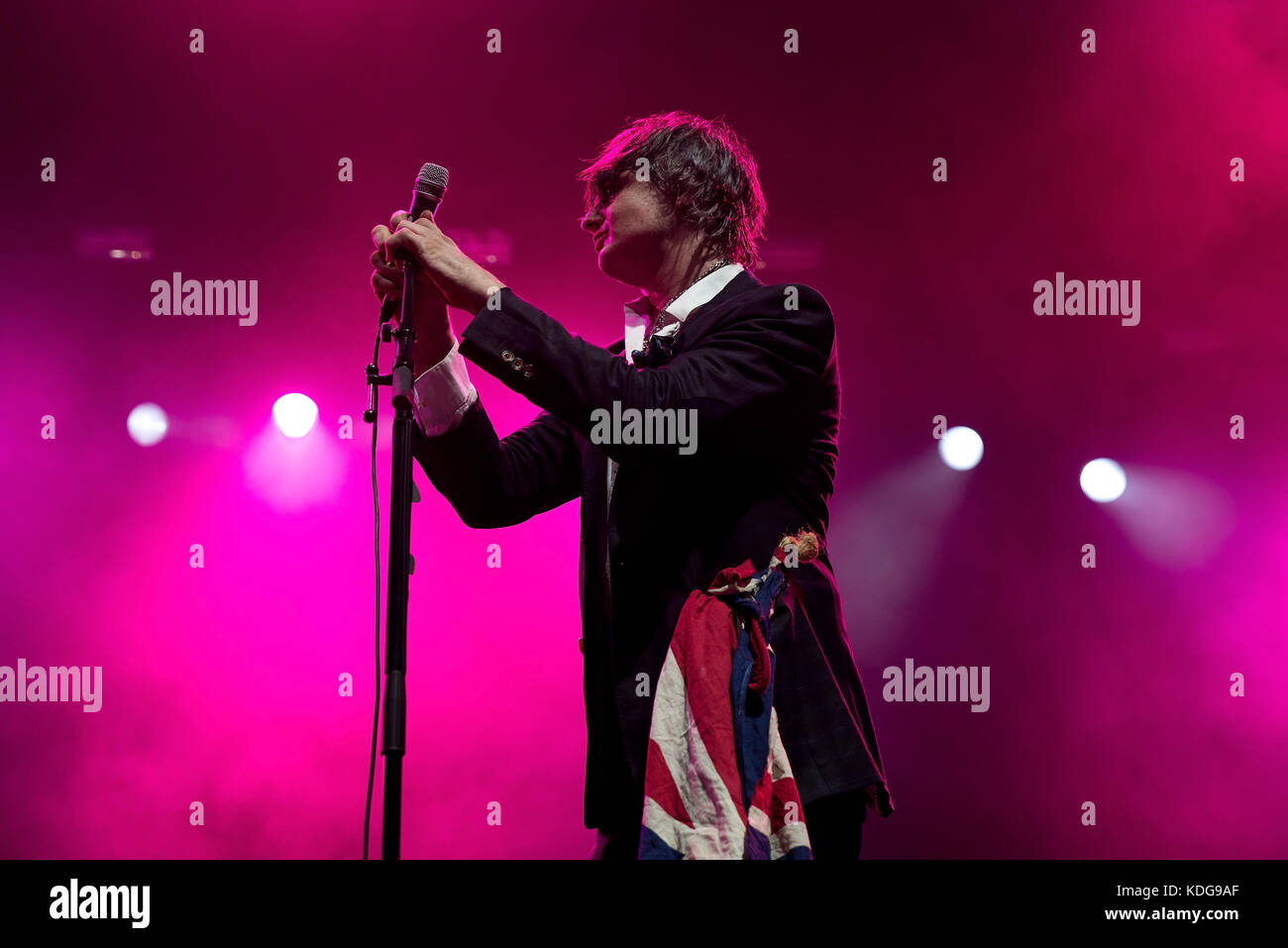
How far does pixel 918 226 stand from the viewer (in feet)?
12.8

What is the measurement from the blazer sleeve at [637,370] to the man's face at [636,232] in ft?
1.18

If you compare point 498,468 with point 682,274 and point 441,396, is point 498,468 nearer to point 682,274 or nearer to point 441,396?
point 441,396

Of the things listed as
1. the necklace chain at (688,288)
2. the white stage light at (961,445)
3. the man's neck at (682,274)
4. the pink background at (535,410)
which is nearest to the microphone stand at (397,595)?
the necklace chain at (688,288)

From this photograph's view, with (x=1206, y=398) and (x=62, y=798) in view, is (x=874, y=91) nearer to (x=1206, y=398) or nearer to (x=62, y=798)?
(x=1206, y=398)

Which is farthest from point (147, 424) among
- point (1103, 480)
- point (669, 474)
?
point (1103, 480)

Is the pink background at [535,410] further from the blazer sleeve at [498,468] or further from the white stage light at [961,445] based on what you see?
the blazer sleeve at [498,468]

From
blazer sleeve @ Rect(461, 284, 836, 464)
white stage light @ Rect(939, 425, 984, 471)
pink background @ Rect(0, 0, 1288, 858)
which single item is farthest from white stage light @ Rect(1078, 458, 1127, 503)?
blazer sleeve @ Rect(461, 284, 836, 464)

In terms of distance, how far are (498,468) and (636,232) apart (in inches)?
18.1

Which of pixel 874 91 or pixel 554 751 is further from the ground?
pixel 874 91

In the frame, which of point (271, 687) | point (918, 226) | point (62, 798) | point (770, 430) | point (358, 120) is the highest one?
point (358, 120)

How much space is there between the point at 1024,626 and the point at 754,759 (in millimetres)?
2906

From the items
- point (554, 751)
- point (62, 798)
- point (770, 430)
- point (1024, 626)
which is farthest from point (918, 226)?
point (62, 798)
